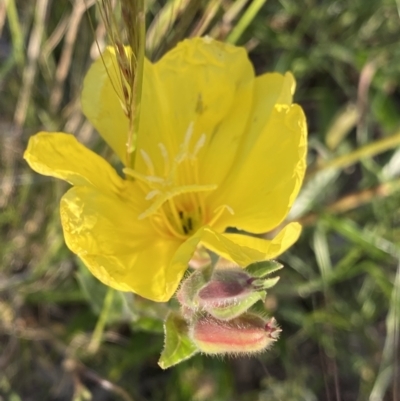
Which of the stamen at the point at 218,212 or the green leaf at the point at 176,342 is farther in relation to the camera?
the stamen at the point at 218,212

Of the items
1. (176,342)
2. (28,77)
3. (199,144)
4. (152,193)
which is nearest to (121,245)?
(152,193)

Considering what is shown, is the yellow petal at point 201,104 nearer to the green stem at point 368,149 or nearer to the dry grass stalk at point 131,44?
the dry grass stalk at point 131,44

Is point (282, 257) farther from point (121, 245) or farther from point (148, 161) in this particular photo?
point (121, 245)

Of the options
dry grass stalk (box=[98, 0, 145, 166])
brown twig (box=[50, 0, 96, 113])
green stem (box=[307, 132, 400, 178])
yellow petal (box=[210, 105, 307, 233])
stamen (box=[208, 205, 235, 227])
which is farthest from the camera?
brown twig (box=[50, 0, 96, 113])

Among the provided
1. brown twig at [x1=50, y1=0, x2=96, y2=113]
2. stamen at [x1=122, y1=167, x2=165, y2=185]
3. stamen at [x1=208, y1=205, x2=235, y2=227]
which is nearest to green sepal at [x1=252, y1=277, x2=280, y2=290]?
stamen at [x1=208, y1=205, x2=235, y2=227]

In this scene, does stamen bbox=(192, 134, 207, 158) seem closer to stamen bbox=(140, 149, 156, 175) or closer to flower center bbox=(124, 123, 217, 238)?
flower center bbox=(124, 123, 217, 238)

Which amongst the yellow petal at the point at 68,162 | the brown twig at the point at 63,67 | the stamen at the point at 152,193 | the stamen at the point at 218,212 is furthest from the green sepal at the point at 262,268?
the brown twig at the point at 63,67
